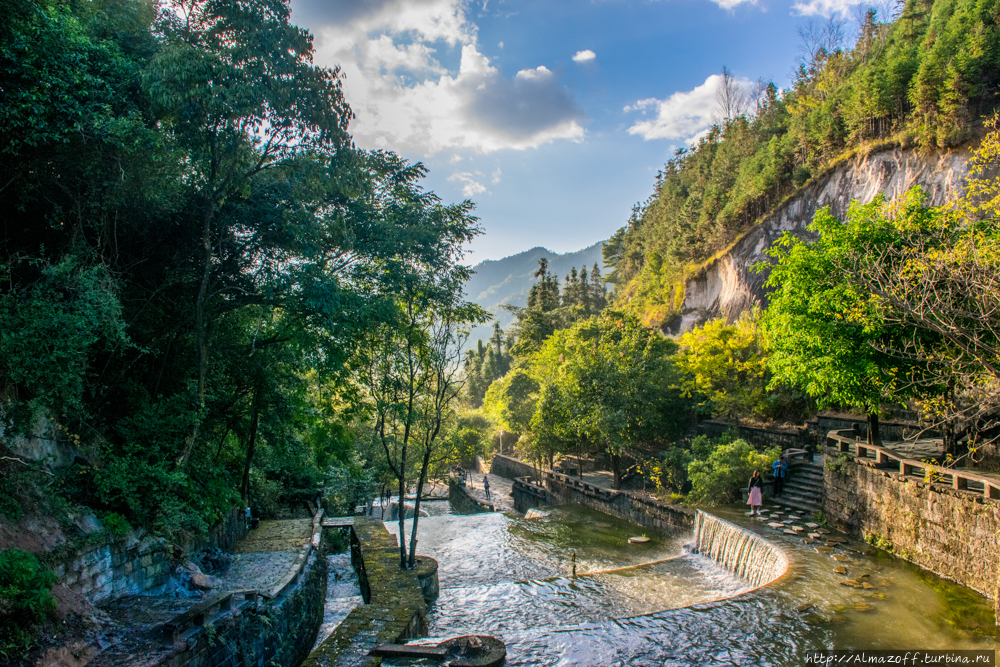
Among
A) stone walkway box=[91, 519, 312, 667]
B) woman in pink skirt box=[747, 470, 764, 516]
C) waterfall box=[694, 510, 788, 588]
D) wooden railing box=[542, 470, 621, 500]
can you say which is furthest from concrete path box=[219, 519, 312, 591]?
woman in pink skirt box=[747, 470, 764, 516]

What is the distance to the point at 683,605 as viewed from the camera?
11328 mm

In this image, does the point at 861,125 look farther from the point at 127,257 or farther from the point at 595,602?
the point at 127,257

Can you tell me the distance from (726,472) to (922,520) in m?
5.69

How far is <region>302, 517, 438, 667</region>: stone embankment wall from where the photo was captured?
22.1 ft

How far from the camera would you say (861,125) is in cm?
2772

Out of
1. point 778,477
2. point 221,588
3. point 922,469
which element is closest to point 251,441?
point 221,588

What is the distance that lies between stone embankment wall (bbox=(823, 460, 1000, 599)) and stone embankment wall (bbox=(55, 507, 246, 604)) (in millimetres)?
14753

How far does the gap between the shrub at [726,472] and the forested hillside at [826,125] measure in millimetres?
18320

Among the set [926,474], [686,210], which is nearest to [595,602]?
[926,474]

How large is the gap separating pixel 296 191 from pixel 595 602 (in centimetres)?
1122

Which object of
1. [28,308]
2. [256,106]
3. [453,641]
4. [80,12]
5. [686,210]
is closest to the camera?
[453,641]

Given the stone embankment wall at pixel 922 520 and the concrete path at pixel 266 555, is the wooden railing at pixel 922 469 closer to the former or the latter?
the stone embankment wall at pixel 922 520

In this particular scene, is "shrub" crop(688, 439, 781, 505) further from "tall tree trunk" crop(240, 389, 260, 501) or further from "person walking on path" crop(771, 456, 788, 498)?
"tall tree trunk" crop(240, 389, 260, 501)

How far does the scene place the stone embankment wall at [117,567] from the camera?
755cm
